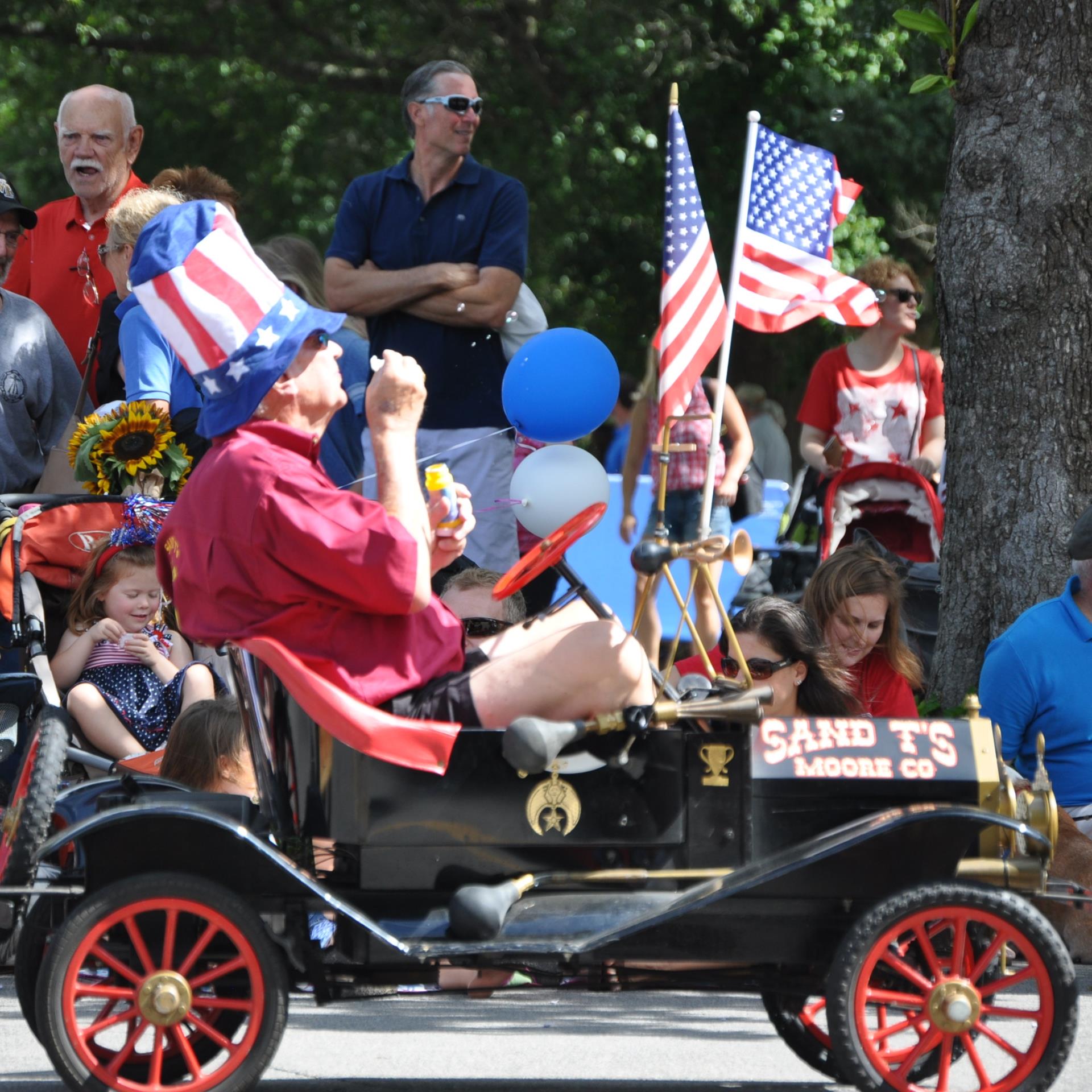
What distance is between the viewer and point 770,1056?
4766mm

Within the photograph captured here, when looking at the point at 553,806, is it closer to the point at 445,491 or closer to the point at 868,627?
the point at 445,491

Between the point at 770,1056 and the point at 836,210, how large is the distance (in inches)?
120

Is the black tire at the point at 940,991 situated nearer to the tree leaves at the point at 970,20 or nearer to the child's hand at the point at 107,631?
the child's hand at the point at 107,631

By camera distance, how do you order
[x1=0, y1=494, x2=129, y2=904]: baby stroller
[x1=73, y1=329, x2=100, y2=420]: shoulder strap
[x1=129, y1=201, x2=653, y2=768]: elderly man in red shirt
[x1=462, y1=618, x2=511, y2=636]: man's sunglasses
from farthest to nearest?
[x1=73, y1=329, x2=100, y2=420]: shoulder strap, [x1=462, y1=618, x2=511, y2=636]: man's sunglasses, [x1=0, y1=494, x2=129, y2=904]: baby stroller, [x1=129, y1=201, x2=653, y2=768]: elderly man in red shirt

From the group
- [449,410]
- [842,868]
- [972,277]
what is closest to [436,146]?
[449,410]

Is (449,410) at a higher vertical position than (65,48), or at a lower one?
lower

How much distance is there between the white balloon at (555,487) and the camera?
6418 mm

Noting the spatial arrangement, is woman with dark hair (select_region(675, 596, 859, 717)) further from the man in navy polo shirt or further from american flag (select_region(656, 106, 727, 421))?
the man in navy polo shirt

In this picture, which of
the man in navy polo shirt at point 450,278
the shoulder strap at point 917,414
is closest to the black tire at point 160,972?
the man in navy polo shirt at point 450,278

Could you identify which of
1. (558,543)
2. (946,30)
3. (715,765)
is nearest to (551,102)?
(946,30)

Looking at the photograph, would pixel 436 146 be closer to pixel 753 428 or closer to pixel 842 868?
pixel 842 868

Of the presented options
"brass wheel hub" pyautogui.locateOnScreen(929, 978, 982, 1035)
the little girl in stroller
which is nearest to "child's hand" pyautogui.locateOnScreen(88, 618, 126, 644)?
the little girl in stroller

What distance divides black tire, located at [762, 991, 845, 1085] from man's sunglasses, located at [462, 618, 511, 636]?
5.59ft

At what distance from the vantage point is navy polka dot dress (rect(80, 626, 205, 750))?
616 centimetres
